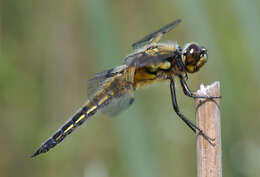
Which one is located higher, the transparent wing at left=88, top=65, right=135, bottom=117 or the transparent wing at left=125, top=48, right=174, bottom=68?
the transparent wing at left=125, top=48, right=174, bottom=68

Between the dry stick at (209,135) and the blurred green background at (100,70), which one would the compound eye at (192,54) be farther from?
the dry stick at (209,135)

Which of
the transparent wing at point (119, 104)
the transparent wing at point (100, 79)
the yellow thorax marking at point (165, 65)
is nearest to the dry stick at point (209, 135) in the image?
the transparent wing at point (119, 104)

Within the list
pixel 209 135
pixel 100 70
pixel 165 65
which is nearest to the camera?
pixel 209 135

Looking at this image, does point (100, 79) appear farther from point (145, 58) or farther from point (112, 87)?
point (145, 58)

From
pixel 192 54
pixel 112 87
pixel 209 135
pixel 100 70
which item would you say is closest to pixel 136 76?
pixel 112 87

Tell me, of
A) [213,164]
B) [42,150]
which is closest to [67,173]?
[42,150]

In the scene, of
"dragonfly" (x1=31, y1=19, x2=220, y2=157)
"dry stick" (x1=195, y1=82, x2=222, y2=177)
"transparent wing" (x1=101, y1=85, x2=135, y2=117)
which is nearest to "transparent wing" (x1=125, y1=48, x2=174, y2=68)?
"dragonfly" (x1=31, y1=19, x2=220, y2=157)

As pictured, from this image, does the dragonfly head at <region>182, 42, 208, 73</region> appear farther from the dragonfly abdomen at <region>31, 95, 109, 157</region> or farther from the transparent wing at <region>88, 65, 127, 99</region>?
the dragonfly abdomen at <region>31, 95, 109, 157</region>
